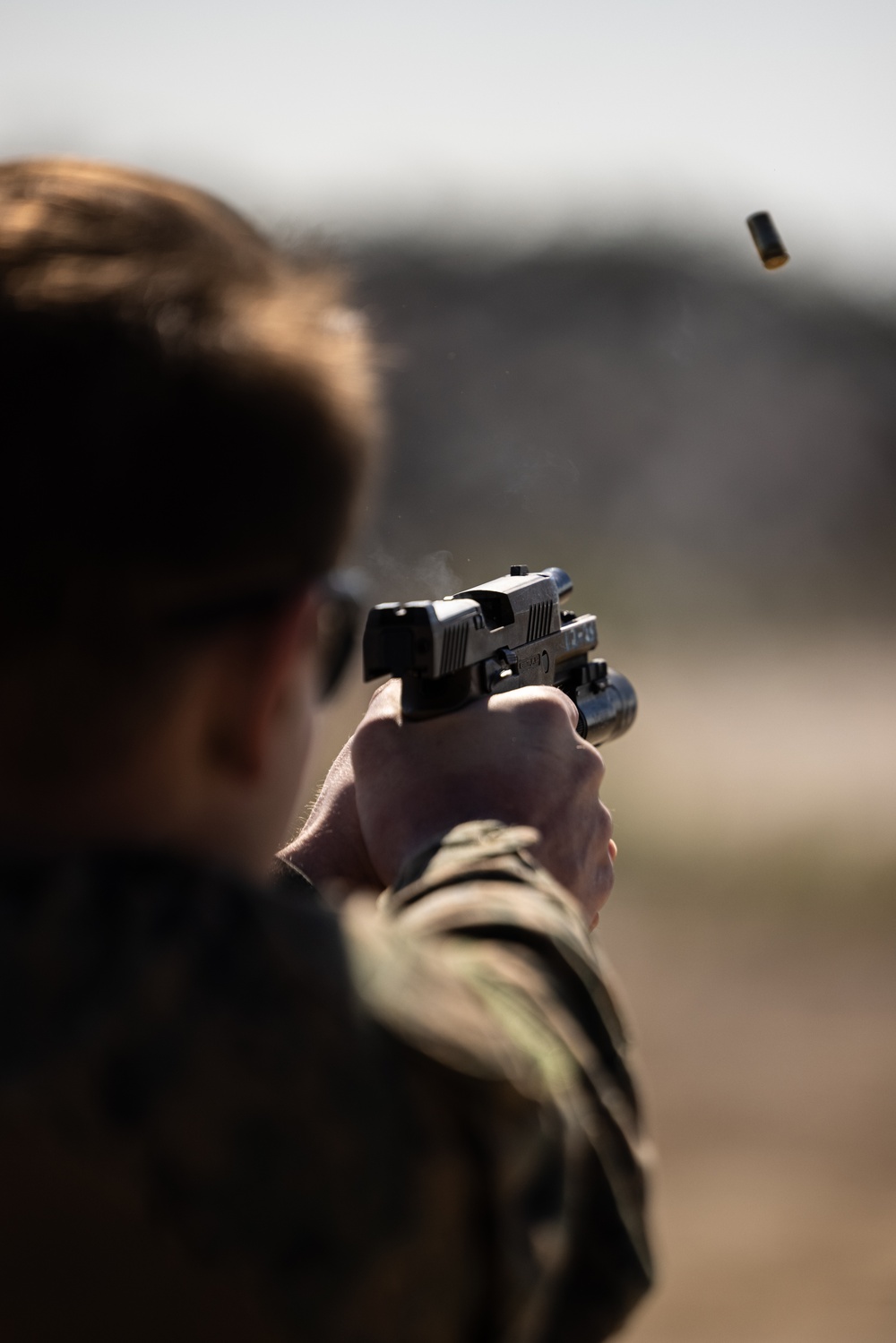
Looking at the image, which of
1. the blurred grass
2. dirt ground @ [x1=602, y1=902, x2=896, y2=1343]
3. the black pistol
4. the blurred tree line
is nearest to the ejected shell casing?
the black pistol

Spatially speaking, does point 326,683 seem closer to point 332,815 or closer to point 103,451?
point 103,451

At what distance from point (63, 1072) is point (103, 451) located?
1.56 feet

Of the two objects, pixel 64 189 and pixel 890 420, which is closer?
pixel 64 189

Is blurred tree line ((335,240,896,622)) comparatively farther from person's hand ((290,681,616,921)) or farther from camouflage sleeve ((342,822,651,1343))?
camouflage sleeve ((342,822,651,1343))


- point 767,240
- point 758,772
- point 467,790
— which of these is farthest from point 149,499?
point 758,772

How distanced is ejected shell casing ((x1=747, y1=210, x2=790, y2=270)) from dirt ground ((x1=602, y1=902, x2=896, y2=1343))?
11.4 feet

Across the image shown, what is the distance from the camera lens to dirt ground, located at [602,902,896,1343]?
6418 mm

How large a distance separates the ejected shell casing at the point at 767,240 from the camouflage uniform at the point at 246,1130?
1.86 m

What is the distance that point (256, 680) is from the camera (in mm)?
1226

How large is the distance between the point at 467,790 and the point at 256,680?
2.49 feet

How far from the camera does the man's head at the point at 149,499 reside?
112 cm

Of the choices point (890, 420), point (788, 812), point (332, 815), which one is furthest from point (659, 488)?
point (332, 815)

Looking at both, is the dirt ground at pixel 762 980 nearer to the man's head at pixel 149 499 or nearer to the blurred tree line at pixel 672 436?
the blurred tree line at pixel 672 436

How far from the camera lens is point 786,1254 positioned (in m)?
6.71
